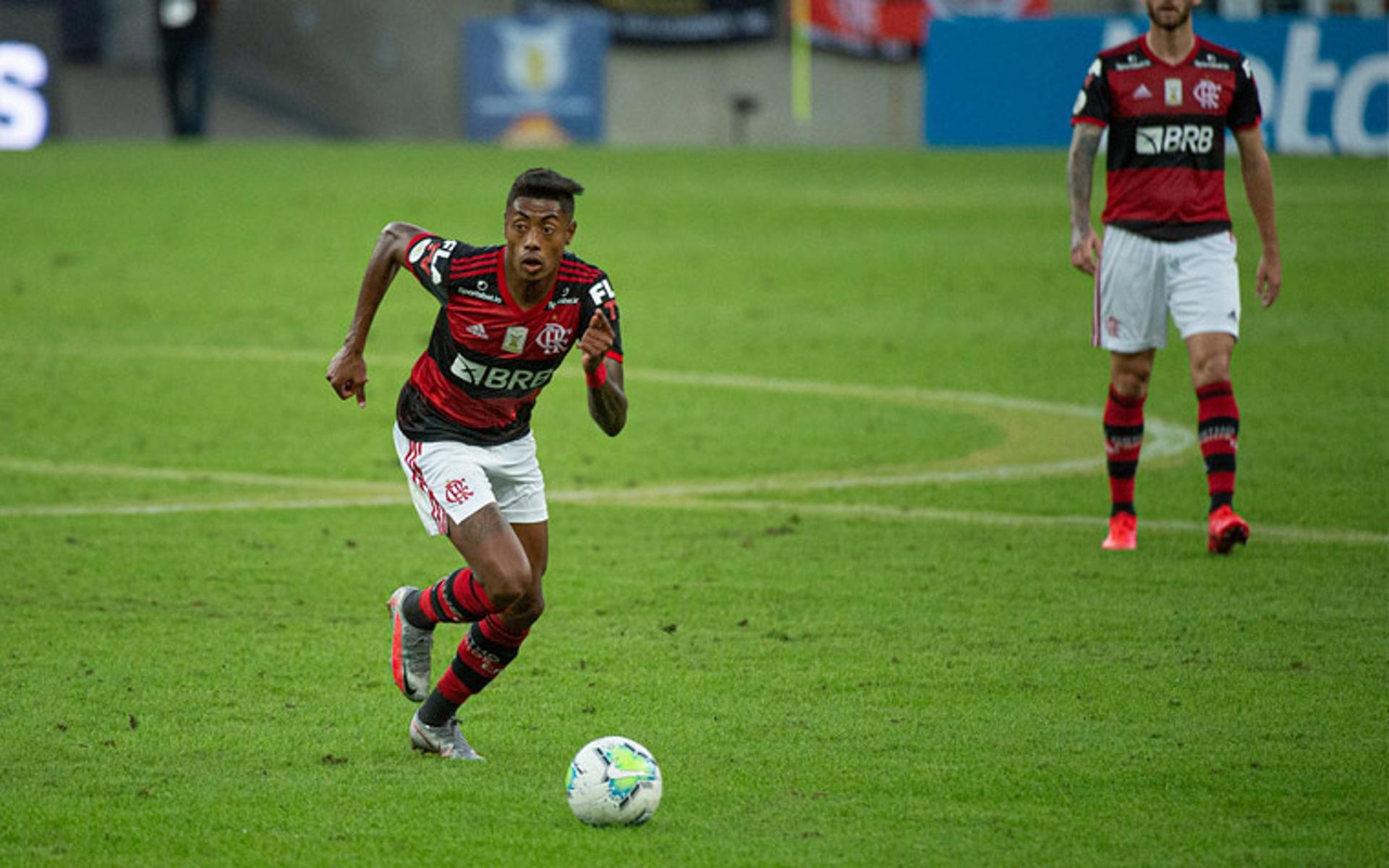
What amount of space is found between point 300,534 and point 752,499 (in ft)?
7.50

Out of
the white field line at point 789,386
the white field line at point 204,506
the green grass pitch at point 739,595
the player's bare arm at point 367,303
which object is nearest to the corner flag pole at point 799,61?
the green grass pitch at point 739,595

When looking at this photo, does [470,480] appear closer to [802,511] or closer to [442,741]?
[442,741]

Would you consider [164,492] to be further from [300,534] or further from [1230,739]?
[1230,739]

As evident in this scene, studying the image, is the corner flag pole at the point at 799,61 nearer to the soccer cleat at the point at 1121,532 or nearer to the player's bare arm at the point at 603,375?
the soccer cleat at the point at 1121,532

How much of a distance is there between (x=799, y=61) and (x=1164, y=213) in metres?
33.3

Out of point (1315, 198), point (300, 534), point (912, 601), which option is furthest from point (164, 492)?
point (1315, 198)

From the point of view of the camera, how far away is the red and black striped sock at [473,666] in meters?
5.81

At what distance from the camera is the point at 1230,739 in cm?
598

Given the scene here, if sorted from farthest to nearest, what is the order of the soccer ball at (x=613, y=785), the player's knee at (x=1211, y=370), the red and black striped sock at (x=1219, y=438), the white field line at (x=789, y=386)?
the white field line at (x=789, y=386)
the player's knee at (x=1211, y=370)
the red and black striped sock at (x=1219, y=438)
the soccer ball at (x=613, y=785)

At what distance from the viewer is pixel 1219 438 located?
8.80 meters

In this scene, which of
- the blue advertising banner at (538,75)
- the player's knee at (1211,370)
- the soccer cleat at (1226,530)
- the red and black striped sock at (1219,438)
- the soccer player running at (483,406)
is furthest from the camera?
the blue advertising banner at (538,75)

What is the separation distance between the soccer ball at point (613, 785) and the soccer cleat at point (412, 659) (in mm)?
1005

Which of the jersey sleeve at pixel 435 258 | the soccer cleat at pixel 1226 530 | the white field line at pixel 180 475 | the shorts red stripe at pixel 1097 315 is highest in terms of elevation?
the jersey sleeve at pixel 435 258

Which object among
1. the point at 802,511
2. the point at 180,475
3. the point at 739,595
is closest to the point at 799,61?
the point at 180,475
